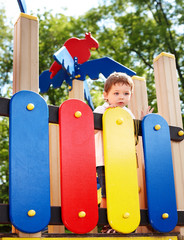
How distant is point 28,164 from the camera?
2.27m

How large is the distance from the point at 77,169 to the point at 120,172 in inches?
15.1

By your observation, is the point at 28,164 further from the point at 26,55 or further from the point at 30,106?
the point at 26,55

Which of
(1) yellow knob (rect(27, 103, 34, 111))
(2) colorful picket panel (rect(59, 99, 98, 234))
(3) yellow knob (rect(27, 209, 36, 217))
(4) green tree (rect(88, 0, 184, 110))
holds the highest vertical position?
(4) green tree (rect(88, 0, 184, 110))

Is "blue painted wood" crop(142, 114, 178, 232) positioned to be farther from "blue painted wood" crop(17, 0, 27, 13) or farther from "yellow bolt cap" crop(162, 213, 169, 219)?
"blue painted wood" crop(17, 0, 27, 13)

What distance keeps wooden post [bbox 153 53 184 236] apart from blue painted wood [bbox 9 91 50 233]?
51.3 inches

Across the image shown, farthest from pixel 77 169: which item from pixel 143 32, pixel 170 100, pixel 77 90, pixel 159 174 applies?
pixel 143 32

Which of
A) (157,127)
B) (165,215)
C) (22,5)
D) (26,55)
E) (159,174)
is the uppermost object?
(22,5)

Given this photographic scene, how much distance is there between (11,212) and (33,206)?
0.48 ft

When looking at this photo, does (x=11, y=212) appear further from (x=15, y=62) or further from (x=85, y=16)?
(x=85, y=16)

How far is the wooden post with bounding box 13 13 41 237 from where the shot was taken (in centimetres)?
249

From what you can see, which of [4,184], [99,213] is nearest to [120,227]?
[99,213]

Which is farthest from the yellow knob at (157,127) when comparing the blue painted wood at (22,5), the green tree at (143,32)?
the green tree at (143,32)

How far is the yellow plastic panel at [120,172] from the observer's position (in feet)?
8.45

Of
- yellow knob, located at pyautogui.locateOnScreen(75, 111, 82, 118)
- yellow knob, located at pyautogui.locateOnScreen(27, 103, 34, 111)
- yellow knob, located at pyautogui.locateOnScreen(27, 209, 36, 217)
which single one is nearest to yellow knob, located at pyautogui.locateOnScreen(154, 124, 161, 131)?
yellow knob, located at pyautogui.locateOnScreen(75, 111, 82, 118)
